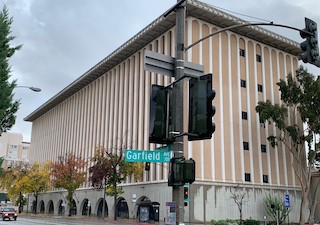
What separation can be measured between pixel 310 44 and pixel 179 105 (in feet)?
13.6

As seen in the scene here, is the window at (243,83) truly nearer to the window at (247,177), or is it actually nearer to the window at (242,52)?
the window at (242,52)

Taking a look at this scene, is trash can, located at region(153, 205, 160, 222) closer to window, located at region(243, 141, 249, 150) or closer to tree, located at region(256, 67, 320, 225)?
window, located at region(243, 141, 249, 150)

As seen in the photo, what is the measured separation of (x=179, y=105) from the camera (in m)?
7.98

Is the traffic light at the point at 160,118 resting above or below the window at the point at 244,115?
below

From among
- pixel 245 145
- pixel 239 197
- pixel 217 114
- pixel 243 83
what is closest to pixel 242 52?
pixel 243 83

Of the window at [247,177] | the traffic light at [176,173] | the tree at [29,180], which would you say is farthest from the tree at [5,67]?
the tree at [29,180]

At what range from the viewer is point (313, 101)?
4659cm

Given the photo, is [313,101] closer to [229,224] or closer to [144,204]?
[229,224]

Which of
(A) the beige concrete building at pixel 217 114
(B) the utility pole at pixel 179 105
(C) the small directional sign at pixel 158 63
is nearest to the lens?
(B) the utility pole at pixel 179 105

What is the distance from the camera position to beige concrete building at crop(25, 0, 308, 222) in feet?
150

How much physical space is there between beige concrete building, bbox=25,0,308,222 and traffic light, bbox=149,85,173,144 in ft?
117

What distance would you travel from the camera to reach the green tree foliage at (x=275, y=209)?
46969 millimetres

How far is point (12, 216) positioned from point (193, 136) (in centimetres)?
4815

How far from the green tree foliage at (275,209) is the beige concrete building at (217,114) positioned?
0.75 metres
